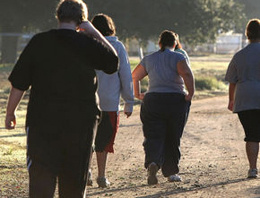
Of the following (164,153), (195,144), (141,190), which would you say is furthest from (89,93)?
(195,144)

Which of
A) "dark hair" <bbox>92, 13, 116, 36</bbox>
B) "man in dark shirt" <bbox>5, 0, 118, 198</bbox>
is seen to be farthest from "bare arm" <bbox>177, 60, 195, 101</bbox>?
"man in dark shirt" <bbox>5, 0, 118, 198</bbox>

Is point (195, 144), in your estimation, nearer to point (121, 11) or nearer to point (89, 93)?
point (89, 93)

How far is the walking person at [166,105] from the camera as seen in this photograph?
8.09 m

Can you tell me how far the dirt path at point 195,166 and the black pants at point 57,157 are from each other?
7.86 feet

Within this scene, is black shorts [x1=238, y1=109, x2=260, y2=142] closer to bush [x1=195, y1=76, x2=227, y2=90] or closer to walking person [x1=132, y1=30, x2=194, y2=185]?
walking person [x1=132, y1=30, x2=194, y2=185]

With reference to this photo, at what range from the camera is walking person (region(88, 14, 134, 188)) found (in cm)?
751

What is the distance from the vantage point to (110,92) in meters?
7.57

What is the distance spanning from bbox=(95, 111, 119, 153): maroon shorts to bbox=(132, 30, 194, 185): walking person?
0.58 meters

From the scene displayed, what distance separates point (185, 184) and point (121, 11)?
26.0m

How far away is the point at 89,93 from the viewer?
16.3 ft

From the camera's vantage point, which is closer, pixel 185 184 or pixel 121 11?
pixel 185 184

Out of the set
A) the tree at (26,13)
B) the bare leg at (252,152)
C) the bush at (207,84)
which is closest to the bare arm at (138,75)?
the bare leg at (252,152)

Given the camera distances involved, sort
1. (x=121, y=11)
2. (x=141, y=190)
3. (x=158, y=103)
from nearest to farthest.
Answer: (x=141, y=190) < (x=158, y=103) < (x=121, y=11)

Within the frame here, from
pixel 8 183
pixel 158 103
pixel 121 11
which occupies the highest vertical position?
pixel 121 11
